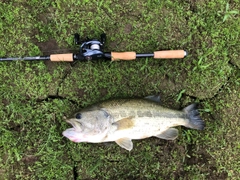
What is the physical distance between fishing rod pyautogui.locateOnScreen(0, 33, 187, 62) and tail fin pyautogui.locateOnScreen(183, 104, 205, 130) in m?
0.74

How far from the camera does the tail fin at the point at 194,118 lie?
168 inches

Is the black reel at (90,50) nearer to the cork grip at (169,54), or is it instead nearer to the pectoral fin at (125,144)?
the cork grip at (169,54)

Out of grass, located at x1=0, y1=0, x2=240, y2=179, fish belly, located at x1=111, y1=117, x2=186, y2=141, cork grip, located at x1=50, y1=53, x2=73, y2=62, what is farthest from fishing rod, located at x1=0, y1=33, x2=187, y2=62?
fish belly, located at x1=111, y1=117, x2=186, y2=141

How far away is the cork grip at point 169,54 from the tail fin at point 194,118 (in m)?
0.73

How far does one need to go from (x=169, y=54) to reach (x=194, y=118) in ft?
3.10

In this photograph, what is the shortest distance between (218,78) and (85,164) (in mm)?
2263

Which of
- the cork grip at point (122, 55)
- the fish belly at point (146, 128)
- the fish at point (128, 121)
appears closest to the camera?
the fish at point (128, 121)

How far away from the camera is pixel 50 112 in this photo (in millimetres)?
4363

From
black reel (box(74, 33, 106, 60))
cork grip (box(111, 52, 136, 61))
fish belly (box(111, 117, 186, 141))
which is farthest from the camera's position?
cork grip (box(111, 52, 136, 61))

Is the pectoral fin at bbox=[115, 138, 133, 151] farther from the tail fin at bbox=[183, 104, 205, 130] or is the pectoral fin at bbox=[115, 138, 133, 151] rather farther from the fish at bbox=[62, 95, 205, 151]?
the tail fin at bbox=[183, 104, 205, 130]

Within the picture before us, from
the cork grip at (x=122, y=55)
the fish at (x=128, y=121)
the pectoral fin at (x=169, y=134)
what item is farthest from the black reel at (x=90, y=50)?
the pectoral fin at (x=169, y=134)

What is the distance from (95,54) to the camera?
4.14 meters

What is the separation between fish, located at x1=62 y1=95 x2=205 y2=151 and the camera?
12.7 ft

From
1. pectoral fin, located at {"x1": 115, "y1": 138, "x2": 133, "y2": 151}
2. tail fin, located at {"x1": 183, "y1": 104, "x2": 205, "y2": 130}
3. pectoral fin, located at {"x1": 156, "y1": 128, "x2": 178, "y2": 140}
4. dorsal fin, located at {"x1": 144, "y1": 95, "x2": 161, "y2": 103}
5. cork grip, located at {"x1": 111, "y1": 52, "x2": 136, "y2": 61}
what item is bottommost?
pectoral fin, located at {"x1": 115, "y1": 138, "x2": 133, "y2": 151}
